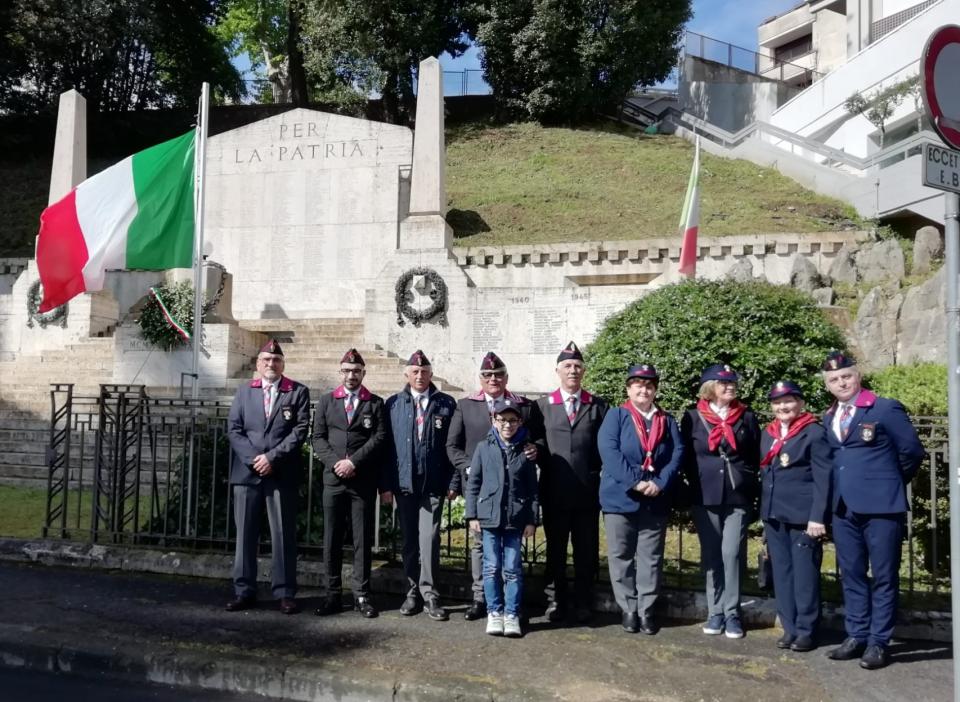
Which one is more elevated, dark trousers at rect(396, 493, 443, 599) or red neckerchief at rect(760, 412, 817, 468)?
red neckerchief at rect(760, 412, 817, 468)

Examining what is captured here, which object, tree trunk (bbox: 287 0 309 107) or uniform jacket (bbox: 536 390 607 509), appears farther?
tree trunk (bbox: 287 0 309 107)

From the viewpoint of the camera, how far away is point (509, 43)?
33719 millimetres

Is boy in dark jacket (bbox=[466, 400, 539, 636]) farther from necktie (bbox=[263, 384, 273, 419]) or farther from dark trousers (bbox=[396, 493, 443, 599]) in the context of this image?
necktie (bbox=[263, 384, 273, 419])

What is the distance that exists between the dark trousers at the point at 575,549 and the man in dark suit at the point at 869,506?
1.63m

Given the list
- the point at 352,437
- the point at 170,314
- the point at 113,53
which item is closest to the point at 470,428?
the point at 352,437

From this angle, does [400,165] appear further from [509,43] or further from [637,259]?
[509,43]

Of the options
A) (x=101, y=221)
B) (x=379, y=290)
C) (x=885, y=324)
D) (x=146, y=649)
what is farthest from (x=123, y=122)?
(x=146, y=649)

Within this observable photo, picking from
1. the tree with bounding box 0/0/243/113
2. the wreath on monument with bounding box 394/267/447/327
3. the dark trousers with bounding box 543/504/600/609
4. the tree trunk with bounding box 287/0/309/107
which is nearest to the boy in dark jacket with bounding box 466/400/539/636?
the dark trousers with bounding box 543/504/600/609

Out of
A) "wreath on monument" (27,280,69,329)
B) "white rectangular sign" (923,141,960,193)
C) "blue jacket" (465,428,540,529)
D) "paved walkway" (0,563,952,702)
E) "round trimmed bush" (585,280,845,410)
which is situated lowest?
"paved walkway" (0,563,952,702)

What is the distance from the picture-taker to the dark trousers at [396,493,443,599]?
5.78 meters

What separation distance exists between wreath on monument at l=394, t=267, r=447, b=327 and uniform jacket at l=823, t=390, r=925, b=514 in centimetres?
1025

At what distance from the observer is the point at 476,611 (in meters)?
5.68

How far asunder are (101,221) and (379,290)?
614 centimetres

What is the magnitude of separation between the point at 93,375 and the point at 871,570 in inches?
559
